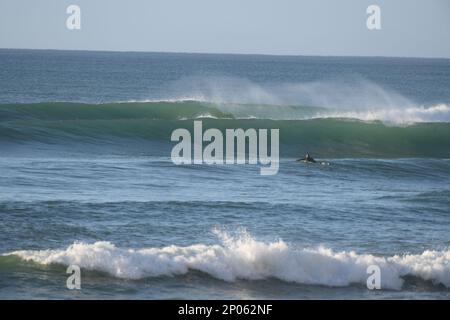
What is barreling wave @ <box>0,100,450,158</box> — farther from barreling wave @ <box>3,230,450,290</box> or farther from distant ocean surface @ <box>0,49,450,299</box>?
barreling wave @ <box>3,230,450,290</box>

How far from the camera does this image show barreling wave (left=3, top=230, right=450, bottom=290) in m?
14.8

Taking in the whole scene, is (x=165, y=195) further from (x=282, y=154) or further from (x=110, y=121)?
(x=110, y=121)

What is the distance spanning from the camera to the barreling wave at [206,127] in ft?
110

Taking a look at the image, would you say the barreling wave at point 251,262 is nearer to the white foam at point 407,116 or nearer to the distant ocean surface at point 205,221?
the distant ocean surface at point 205,221

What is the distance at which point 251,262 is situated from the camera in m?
15.3

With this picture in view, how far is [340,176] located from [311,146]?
917 cm

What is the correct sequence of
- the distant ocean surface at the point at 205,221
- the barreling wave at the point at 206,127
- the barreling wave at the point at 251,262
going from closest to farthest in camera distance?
the distant ocean surface at the point at 205,221 < the barreling wave at the point at 251,262 < the barreling wave at the point at 206,127

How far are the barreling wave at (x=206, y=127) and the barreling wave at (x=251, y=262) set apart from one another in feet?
53.9

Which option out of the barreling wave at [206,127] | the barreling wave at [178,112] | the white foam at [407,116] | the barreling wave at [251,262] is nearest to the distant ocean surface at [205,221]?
the barreling wave at [251,262]

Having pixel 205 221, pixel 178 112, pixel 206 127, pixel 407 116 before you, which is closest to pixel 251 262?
pixel 205 221
